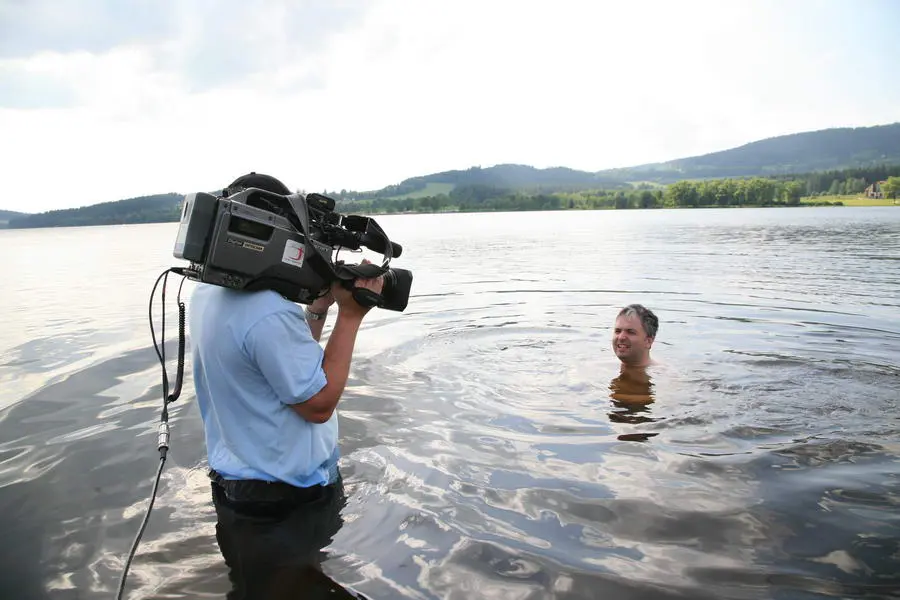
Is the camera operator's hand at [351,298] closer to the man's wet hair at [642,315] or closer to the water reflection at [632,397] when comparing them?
the water reflection at [632,397]

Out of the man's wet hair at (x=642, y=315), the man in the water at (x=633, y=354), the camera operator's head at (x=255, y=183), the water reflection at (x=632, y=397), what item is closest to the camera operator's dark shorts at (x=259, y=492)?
the camera operator's head at (x=255, y=183)

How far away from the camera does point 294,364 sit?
115 inches

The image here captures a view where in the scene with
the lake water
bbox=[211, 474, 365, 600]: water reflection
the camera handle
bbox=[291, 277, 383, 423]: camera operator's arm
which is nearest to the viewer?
bbox=[291, 277, 383, 423]: camera operator's arm

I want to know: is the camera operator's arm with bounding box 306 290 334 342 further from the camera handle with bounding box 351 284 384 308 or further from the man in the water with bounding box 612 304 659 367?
the man in the water with bounding box 612 304 659 367

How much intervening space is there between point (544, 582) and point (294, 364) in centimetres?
190

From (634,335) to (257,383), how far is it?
5.87 meters

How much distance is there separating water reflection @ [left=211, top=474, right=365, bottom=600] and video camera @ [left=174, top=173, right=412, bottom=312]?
4.41ft

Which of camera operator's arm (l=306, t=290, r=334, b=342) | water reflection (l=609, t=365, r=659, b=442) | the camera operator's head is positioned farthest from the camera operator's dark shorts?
water reflection (l=609, t=365, r=659, b=442)

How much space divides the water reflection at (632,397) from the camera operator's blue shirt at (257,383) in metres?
3.54

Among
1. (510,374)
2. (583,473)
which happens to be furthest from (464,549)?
(510,374)

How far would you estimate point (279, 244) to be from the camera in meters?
2.88

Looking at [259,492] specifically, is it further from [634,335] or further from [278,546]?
[634,335]

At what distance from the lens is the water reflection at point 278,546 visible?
3383 mm

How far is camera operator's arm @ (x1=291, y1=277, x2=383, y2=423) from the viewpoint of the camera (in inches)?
119
